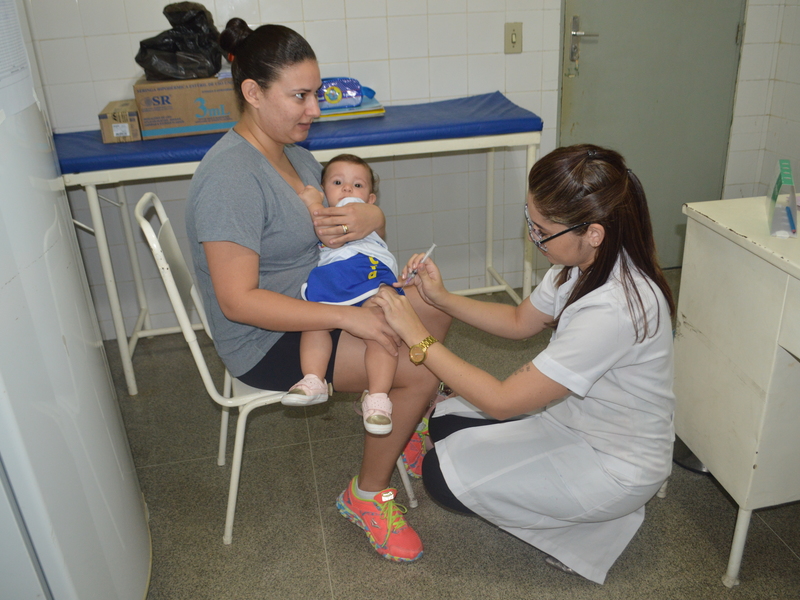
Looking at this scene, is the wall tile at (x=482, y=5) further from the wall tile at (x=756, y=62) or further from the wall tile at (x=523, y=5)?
the wall tile at (x=756, y=62)

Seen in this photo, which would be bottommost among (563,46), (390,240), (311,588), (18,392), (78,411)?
(311,588)

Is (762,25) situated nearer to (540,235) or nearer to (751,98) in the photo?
(751,98)

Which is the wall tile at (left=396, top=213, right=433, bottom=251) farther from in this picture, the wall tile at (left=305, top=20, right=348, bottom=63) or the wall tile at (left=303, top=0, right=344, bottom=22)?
the wall tile at (left=303, top=0, right=344, bottom=22)

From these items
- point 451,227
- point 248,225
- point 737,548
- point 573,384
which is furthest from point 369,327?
point 451,227

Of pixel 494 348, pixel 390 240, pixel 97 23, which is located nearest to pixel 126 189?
A: pixel 97 23

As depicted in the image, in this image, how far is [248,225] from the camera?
1.48m

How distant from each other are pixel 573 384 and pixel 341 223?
69cm

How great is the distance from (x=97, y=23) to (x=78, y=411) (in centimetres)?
191

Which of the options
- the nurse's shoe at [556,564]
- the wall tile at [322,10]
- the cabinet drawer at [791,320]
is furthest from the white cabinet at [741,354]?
the wall tile at [322,10]

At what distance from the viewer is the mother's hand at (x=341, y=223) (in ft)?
5.44

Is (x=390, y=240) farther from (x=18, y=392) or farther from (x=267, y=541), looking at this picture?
(x=18, y=392)

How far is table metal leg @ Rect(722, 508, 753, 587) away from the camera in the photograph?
1.58 meters

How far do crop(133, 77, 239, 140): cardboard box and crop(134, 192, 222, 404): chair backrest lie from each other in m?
0.72

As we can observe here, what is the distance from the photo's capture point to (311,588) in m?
1.67
